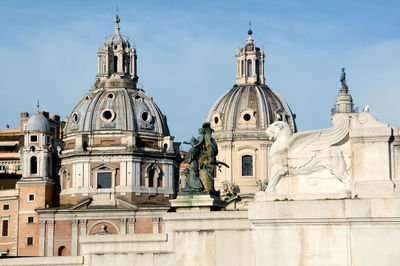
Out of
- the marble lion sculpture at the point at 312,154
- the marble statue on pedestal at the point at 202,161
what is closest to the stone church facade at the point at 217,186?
the marble lion sculpture at the point at 312,154

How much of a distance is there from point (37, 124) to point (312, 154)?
219 ft

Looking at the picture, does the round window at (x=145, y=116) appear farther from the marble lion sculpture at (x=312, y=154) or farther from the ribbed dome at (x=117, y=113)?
the marble lion sculpture at (x=312, y=154)

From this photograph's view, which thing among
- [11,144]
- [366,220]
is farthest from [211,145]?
[11,144]

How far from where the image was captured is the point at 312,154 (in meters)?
26.2

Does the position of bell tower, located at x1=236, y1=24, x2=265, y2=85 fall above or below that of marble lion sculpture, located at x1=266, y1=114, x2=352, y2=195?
above

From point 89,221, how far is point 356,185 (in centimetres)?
5929

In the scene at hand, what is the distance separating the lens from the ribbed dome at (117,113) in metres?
86.7

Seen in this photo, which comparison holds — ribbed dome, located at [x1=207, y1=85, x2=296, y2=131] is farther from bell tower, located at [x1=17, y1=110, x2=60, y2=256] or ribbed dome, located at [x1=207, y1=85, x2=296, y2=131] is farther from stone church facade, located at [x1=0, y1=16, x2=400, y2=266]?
bell tower, located at [x1=17, y1=110, x2=60, y2=256]

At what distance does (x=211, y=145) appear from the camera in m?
29.2

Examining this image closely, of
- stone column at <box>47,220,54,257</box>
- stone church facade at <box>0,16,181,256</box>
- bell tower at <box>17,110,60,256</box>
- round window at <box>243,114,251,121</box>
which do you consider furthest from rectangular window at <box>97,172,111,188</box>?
round window at <box>243,114,251,121</box>

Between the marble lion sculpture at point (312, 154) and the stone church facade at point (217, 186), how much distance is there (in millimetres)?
34

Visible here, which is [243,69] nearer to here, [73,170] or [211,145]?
[73,170]

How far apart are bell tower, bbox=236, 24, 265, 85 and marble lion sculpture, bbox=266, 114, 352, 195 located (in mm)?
74999

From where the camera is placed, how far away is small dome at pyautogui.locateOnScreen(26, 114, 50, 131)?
292 feet
